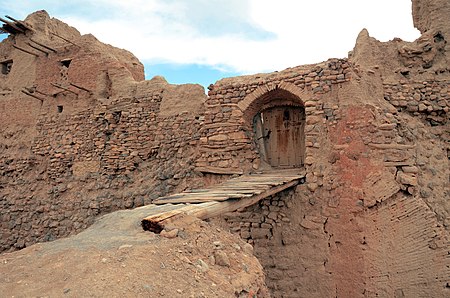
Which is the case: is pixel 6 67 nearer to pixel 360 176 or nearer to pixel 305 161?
pixel 305 161

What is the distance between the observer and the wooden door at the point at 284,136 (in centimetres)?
720

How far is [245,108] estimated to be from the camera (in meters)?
6.92

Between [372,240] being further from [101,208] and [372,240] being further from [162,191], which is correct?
[101,208]

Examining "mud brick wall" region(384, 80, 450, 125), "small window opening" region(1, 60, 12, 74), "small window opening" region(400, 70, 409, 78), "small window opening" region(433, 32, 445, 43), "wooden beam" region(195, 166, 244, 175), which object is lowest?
"wooden beam" region(195, 166, 244, 175)

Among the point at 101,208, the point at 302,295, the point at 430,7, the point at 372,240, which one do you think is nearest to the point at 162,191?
the point at 101,208

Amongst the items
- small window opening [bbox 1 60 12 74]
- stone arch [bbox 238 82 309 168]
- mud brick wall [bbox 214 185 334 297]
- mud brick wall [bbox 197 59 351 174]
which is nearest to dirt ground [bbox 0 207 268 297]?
mud brick wall [bbox 214 185 334 297]

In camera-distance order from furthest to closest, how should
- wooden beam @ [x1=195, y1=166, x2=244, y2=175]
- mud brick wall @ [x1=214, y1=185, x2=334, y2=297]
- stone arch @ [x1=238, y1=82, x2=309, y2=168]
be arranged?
stone arch @ [x1=238, y1=82, x2=309, y2=168] < wooden beam @ [x1=195, y1=166, x2=244, y2=175] < mud brick wall @ [x1=214, y1=185, x2=334, y2=297]

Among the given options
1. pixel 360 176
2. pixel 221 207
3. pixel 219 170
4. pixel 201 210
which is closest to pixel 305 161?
pixel 360 176

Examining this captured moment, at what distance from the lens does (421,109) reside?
6387 mm

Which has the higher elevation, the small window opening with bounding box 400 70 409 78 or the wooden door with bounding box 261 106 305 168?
the small window opening with bounding box 400 70 409 78

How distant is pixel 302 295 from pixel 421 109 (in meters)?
3.95

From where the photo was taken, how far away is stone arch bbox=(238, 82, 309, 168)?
7043 millimetres

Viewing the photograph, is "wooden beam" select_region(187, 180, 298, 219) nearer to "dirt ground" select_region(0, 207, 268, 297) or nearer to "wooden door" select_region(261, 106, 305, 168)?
"dirt ground" select_region(0, 207, 268, 297)

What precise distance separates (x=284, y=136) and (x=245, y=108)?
3.59ft
